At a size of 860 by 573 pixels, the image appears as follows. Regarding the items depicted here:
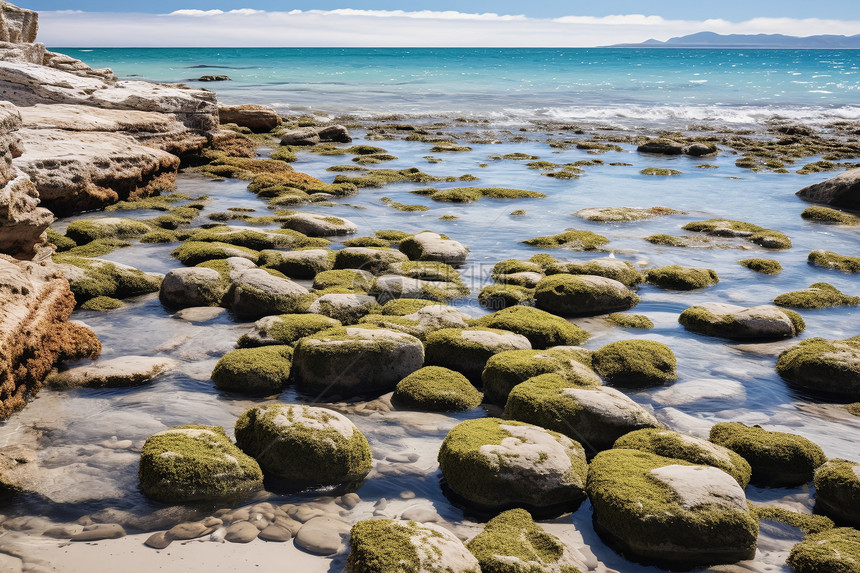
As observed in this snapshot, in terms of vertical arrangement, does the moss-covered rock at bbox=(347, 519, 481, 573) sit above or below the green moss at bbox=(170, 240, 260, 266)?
below

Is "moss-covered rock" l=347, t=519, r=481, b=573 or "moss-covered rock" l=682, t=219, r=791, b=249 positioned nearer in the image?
"moss-covered rock" l=347, t=519, r=481, b=573

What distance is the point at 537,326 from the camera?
29.2 ft

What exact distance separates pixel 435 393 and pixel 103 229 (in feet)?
29.9

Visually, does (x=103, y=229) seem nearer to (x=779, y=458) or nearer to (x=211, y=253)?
(x=211, y=253)

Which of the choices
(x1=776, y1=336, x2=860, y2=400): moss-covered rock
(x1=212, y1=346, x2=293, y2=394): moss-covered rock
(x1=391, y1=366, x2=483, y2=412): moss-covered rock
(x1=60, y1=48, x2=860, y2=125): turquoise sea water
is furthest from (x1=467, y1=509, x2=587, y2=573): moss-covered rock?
(x1=60, y1=48, x2=860, y2=125): turquoise sea water

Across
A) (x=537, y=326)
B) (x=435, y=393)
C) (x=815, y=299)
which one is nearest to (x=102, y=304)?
(x=435, y=393)

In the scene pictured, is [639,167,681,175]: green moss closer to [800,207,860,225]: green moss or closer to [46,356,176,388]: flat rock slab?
[800,207,860,225]: green moss

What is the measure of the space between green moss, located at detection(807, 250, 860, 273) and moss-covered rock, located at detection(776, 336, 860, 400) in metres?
5.64

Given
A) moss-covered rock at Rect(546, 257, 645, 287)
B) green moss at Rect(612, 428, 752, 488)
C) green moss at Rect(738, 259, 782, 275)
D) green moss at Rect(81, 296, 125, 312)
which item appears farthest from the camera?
green moss at Rect(738, 259, 782, 275)

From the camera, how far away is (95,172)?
Result: 1513 cm

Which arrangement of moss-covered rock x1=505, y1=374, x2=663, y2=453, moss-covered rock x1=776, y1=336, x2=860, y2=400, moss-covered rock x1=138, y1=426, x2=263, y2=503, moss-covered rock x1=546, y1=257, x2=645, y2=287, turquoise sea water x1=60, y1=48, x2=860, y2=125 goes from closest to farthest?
moss-covered rock x1=138, y1=426, x2=263, y2=503 → moss-covered rock x1=505, y1=374, x2=663, y2=453 → moss-covered rock x1=776, y1=336, x2=860, y2=400 → moss-covered rock x1=546, y1=257, x2=645, y2=287 → turquoise sea water x1=60, y1=48, x2=860, y2=125

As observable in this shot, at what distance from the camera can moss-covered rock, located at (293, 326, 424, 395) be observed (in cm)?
750

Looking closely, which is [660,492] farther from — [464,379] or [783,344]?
[783,344]

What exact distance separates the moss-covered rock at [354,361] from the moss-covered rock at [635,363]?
90.3 inches
